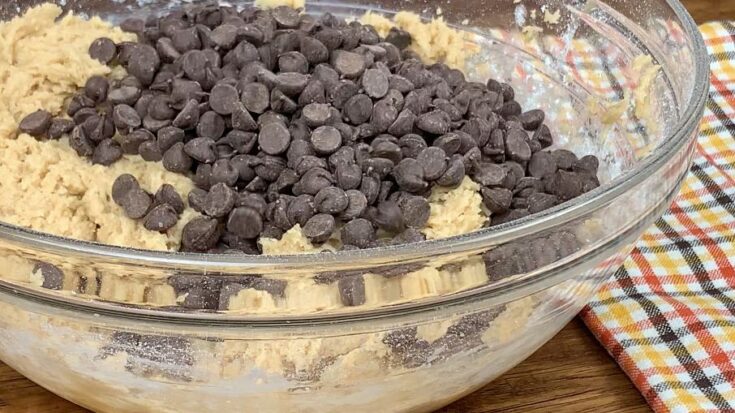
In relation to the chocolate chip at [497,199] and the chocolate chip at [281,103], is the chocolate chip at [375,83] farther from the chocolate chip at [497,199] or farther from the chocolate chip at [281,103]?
the chocolate chip at [497,199]

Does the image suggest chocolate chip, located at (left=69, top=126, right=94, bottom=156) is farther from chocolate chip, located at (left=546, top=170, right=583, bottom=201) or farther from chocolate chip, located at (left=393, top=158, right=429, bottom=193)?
chocolate chip, located at (left=546, top=170, right=583, bottom=201)

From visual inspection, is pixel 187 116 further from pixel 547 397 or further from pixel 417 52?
pixel 547 397

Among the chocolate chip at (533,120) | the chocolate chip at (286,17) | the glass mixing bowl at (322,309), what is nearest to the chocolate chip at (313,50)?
the chocolate chip at (286,17)

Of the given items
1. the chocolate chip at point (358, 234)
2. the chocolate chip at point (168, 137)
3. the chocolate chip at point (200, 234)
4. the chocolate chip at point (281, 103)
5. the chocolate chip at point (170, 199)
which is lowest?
the chocolate chip at point (358, 234)

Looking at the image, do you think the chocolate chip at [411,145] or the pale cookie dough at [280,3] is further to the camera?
the pale cookie dough at [280,3]

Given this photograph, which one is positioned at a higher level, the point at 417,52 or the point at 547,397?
the point at 417,52

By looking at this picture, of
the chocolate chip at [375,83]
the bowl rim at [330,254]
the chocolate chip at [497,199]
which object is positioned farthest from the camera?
the chocolate chip at [375,83]

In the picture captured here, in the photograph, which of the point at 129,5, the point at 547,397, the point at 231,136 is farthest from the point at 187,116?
the point at 547,397
